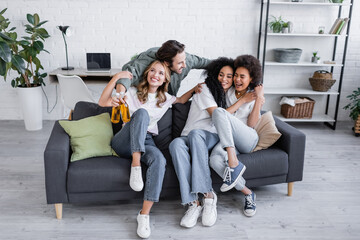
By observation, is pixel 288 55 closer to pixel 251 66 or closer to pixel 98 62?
pixel 251 66

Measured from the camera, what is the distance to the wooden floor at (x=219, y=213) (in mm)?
2273

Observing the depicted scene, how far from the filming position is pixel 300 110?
4.41m

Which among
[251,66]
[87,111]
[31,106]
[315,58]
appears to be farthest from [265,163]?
[31,106]

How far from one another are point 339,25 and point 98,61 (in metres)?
2.79

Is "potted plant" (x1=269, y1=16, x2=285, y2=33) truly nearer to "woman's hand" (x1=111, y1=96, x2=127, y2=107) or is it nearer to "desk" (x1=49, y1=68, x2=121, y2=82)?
"desk" (x1=49, y1=68, x2=121, y2=82)

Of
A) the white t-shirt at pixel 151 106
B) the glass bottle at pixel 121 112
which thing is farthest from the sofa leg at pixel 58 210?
the white t-shirt at pixel 151 106

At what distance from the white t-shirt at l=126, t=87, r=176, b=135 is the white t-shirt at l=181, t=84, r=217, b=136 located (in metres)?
0.20

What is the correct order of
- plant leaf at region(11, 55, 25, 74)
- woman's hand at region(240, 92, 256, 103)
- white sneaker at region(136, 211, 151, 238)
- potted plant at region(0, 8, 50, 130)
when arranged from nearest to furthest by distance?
white sneaker at region(136, 211, 151, 238)
woman's hand at region(240, 92, 256, 103)
plant leaf at region(11, 55, 25, 74)
potted plant at region(0, 8, 50, 130)

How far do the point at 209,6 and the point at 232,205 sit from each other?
8.57ft

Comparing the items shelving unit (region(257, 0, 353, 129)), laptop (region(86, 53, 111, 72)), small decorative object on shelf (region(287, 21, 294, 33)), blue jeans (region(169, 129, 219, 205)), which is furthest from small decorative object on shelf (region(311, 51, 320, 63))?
blue jeans (region(169, 129, 219, 205))

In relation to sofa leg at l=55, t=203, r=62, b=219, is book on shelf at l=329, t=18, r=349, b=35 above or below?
above

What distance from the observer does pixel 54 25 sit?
14.0 ft

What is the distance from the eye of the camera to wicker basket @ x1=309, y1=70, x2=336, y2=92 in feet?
14.1

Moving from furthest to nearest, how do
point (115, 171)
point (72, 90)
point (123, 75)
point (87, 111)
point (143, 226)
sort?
1. point (72, 90)
2. point (87, 111)
3. point (123, 75)
4. point (115, 171)
5. point (143, 226)
